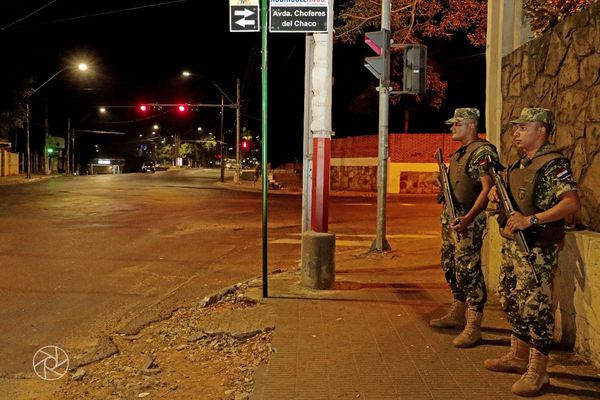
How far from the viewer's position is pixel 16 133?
5128 cm

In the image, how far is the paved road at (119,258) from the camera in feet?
20.4

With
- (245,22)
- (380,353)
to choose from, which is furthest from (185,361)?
(245,22)

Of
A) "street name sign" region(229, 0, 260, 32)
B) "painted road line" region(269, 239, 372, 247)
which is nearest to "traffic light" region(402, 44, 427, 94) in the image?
"painted road line" region(269, 239, 372, 247)

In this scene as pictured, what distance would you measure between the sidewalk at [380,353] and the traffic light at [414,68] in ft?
13.7

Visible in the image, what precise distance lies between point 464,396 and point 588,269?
1.38 meters

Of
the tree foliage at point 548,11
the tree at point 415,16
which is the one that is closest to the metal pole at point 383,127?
the tree foliage at point 548,11

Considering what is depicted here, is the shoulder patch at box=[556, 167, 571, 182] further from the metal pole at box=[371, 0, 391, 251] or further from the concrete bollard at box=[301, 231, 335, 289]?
the metal pole at box=[371, 0, 391, 251]

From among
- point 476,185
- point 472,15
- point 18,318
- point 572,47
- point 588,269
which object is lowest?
point 18,318

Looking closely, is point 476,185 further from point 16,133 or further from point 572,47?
point 16,133

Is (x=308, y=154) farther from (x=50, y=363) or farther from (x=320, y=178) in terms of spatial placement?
(x=50, y=363)

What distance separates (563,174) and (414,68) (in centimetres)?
670

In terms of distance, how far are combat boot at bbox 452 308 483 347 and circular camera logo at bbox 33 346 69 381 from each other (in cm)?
326

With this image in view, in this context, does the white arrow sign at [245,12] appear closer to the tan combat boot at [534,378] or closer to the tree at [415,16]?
the tan combat boot at [534,378]

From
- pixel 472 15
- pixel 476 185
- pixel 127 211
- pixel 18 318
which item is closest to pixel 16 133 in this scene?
pixel 127 211
